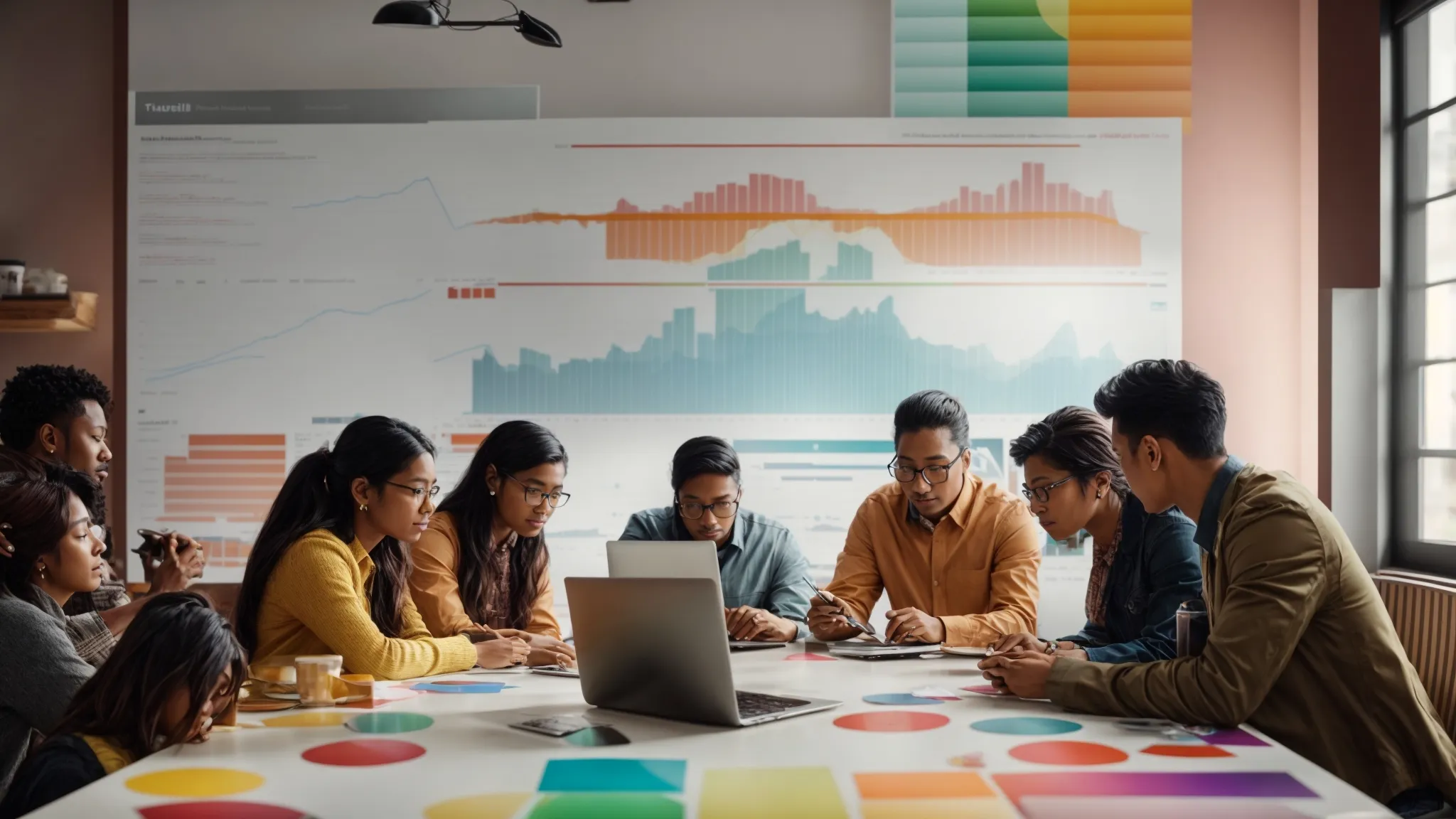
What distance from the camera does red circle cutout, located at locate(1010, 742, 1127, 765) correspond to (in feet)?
5.24

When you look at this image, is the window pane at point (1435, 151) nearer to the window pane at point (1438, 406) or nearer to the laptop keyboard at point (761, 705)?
the window pane at point (1438, 406)

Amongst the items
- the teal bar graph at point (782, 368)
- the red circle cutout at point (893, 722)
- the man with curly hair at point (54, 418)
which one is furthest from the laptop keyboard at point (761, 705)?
the teal bar graph at point (782, 368)

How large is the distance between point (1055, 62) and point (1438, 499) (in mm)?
1993

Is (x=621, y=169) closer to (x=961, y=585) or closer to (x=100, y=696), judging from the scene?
(x=961, y=585)

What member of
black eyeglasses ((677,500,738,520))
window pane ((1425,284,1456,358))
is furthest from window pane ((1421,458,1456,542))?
black eyeglasses ((677,500,738,520))

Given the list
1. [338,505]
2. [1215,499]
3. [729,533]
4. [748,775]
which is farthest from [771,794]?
[729,533]

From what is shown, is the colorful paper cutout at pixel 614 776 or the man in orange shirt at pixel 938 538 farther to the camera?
the man in orange shirt at pixel 938 538

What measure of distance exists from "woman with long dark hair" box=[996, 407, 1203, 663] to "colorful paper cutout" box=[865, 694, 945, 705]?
1.74 ft

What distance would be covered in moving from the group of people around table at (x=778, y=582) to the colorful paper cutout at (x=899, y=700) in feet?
0.42

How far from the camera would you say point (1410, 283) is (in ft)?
12.7

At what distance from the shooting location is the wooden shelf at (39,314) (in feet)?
14.5

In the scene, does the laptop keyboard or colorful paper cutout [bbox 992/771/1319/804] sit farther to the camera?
the laptop keyboard

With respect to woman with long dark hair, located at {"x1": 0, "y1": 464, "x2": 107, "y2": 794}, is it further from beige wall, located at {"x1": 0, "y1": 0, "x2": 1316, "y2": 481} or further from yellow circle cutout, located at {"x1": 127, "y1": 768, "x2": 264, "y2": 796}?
beige wall, located at {"x1": 0, "y1": 0, "x2": 1316, "y2": 481}

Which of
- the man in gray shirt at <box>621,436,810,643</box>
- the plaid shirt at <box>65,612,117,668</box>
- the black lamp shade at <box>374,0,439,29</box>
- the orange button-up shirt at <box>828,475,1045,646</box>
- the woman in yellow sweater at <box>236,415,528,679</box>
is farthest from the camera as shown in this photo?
the black lamp shade at <box>374,0,439,29</box>
